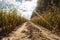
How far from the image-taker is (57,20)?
5.39 metres

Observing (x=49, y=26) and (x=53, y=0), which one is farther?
(x=53, y=0)

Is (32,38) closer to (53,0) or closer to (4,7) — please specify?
(4,7)

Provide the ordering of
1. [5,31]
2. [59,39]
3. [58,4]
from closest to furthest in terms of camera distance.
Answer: [59,39] → [5,31] → [58,4]

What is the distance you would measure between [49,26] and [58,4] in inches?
57.5

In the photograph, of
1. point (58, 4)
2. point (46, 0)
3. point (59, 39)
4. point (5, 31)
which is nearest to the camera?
Result: point (59, 39)

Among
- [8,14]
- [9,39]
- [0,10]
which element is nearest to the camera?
[9,39]

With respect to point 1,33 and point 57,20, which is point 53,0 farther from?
point 1,33

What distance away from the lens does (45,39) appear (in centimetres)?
382

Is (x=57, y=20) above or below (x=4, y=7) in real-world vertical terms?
below

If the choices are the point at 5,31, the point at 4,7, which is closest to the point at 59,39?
the point at 5,31

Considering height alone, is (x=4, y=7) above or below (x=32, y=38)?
A: above

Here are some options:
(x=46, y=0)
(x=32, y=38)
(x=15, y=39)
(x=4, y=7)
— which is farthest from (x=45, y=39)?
(x=46, y=0)

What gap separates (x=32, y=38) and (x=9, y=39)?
46 centimetres

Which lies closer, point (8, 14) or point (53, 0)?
point (8, 14)
